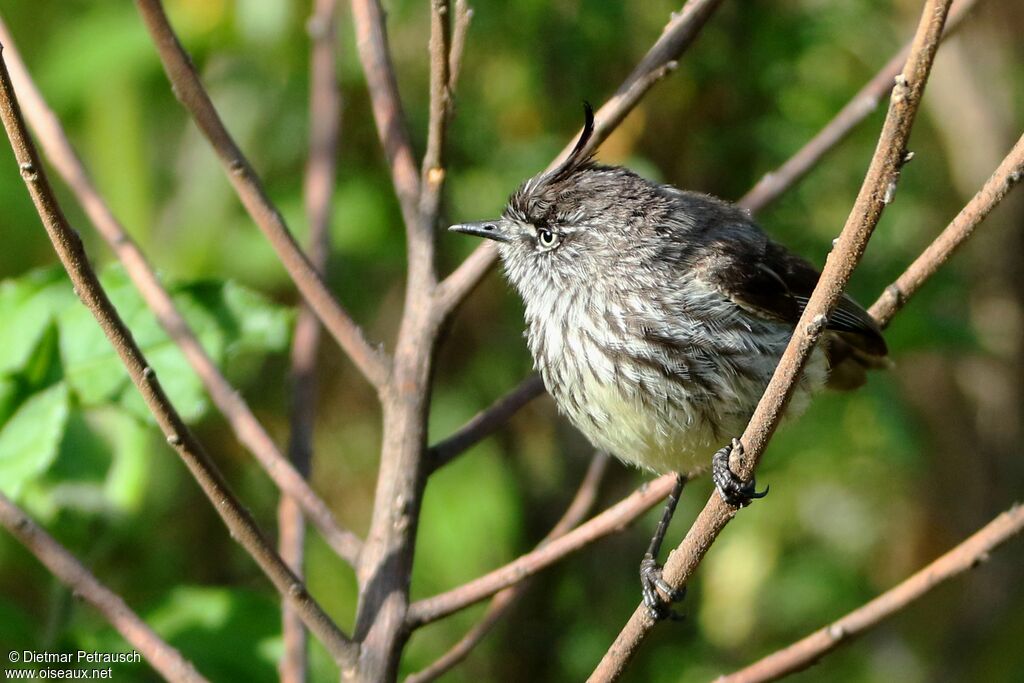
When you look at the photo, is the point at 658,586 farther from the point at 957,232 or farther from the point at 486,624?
the point at 957,232

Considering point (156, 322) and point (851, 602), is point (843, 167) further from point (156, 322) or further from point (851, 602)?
point (156, 322)

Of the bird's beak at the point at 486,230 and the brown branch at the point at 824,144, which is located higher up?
the brown branch at the point at 824,144

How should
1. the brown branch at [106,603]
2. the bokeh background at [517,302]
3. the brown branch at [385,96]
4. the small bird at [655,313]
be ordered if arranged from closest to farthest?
the brown branch at [106,603], the brown branch at [385,96], the small bird at [655,313], the bokeh background at [517,302]

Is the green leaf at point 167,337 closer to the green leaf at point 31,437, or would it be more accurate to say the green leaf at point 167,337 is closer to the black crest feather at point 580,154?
the green leaf at point 31,437

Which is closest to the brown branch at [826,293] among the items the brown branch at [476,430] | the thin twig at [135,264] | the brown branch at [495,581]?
the brown branch at [495,581]

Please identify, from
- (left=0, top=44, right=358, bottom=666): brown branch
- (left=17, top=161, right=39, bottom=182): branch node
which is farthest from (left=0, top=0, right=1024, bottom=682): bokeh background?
(left=17, top=161, right=39, bottom=182): branch node

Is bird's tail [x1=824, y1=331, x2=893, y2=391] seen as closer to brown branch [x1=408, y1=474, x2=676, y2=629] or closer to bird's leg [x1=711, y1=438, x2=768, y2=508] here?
bird's leg [x1=711, y1=438, x2=768, y2=508]
